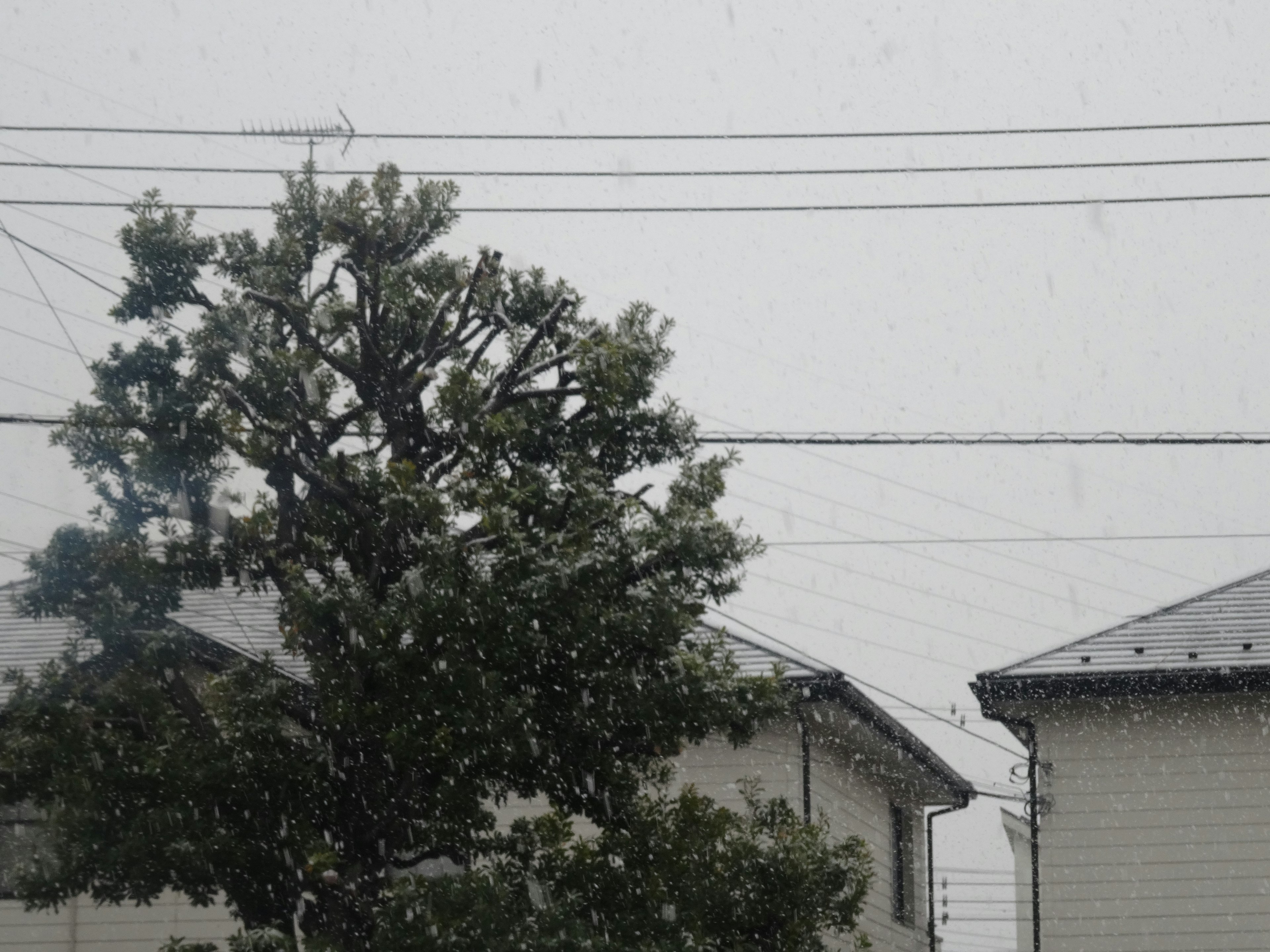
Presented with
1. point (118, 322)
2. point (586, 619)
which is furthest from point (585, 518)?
point (118, 322)

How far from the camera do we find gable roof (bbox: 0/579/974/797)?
12453 millimetres

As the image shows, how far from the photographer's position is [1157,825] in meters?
11.5

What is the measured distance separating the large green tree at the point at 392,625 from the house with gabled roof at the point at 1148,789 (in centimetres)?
441

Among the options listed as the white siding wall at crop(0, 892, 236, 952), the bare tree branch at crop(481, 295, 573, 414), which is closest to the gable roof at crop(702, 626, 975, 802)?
the bare tree branch at crop(481, 295, 573, 414)

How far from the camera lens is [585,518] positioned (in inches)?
291

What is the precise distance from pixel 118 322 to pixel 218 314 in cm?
67

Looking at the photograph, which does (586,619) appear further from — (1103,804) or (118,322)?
(1103,804)

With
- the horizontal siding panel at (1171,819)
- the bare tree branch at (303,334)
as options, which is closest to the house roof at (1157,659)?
the horizontal siding panel at (1171,819)

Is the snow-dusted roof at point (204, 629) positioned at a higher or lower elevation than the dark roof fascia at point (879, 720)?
higher

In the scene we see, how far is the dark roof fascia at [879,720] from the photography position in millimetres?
12414

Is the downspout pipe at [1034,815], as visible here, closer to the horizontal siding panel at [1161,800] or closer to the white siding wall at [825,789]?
the horizontal siding panel at [1161,800]

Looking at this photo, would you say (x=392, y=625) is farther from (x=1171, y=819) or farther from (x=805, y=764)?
(x=1171, y=819)

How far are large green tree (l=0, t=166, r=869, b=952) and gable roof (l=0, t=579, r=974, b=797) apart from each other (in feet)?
12.8

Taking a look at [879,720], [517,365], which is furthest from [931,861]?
[517,365]
